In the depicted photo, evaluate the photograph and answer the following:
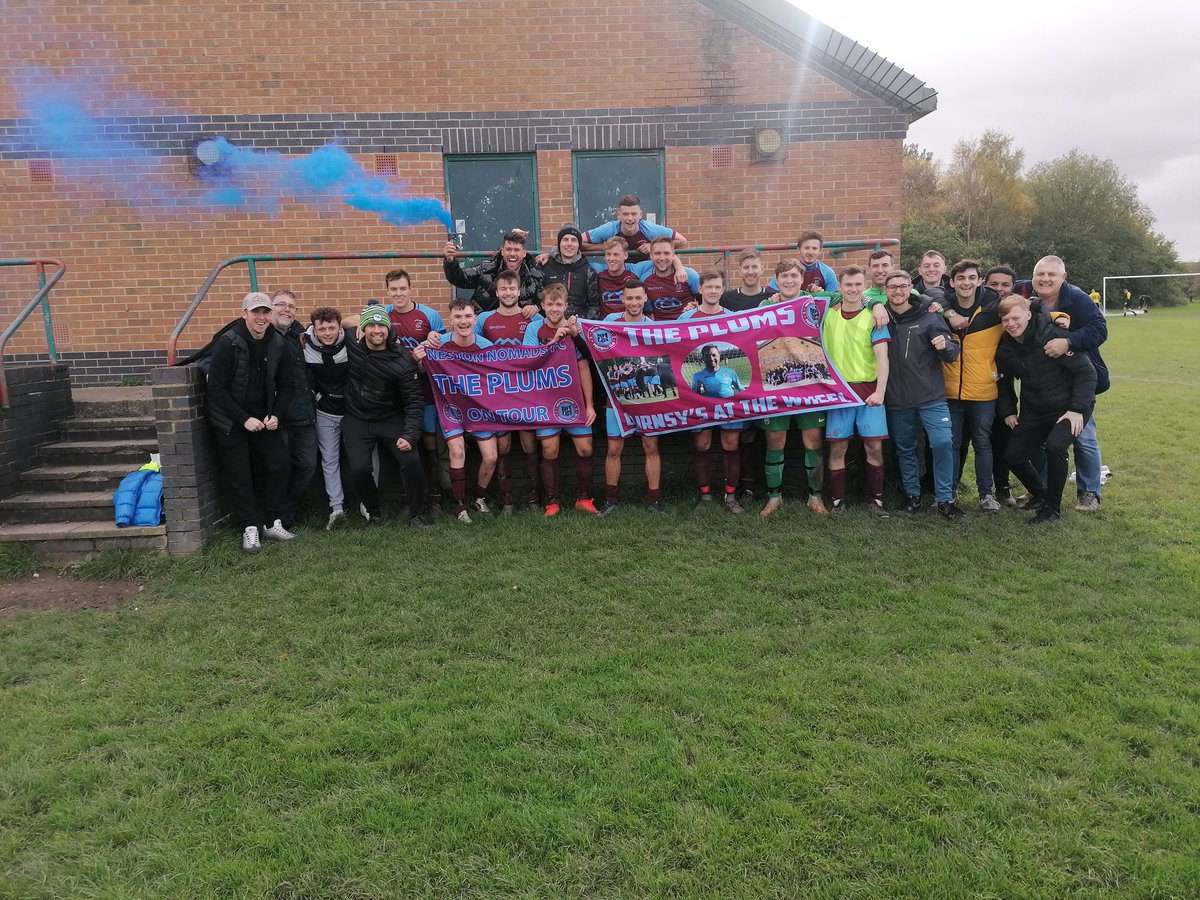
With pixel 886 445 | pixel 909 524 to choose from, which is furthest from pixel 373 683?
pixel 886 445

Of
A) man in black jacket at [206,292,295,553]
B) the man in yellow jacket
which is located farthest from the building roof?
man in black jacket at [206,292,295,553]

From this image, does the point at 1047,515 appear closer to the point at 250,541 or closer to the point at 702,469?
the point at 702,469

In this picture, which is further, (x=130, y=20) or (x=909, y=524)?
(x=130, y=20)

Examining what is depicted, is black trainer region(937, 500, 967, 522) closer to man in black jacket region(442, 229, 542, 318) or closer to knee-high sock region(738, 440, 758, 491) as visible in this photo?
knee-high sock region(738, 440, 758, 491)

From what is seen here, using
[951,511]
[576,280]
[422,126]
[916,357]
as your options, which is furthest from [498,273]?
[951,511]

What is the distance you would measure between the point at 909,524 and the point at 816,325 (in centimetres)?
174

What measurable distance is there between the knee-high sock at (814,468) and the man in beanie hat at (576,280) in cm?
218

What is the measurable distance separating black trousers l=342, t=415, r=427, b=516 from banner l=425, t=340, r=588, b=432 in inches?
16.6

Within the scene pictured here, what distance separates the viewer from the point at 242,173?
8.60m

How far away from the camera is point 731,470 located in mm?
6559

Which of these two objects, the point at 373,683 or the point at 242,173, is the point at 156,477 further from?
the point at 242,173

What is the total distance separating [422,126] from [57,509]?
17.7ft

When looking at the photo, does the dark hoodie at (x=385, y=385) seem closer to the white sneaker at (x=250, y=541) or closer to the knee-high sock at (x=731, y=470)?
the white sneaker at (x=250, y=541)

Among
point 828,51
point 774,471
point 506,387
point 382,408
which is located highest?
point 828,51
